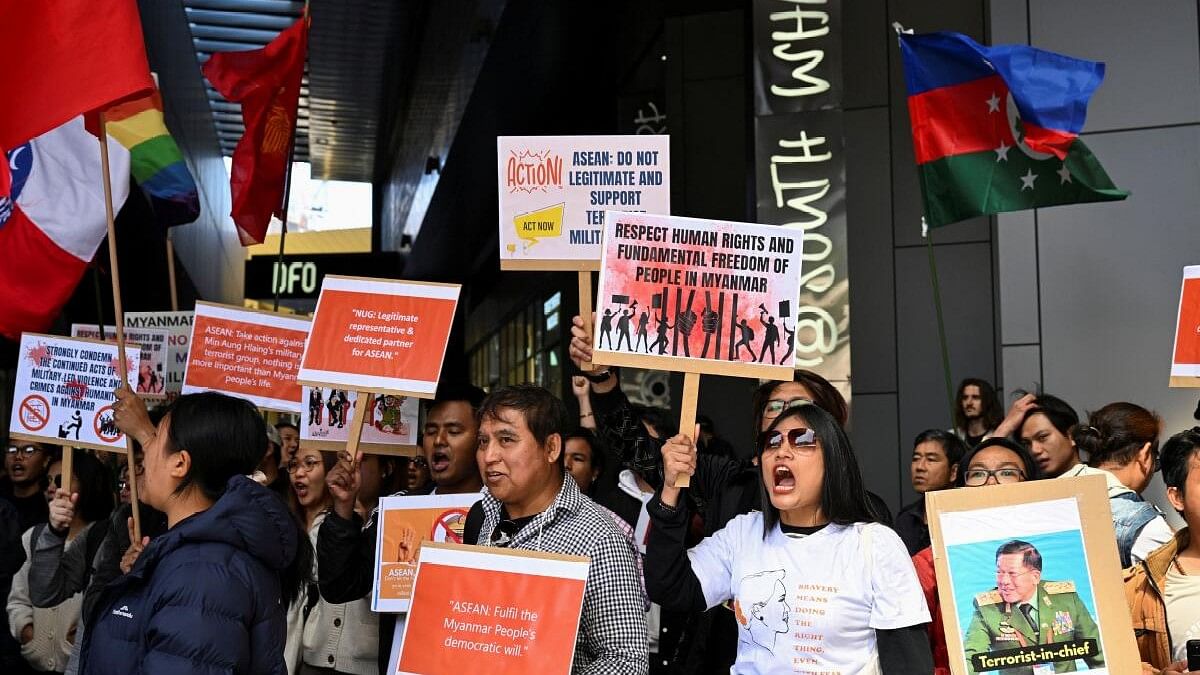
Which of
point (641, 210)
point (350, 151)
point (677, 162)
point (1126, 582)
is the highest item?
point (350, 151)

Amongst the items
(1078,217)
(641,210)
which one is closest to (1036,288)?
(1078,217)

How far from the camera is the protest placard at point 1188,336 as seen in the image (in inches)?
201

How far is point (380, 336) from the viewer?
5172 millimetres

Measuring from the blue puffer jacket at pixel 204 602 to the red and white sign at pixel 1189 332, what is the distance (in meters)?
3.55

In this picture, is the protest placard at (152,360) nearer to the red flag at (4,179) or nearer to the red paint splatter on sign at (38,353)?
the red paint splatter on sign at (38,353)

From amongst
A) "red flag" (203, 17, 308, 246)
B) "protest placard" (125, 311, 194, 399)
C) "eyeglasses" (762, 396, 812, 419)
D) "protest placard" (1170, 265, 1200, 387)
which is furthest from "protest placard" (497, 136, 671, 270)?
"protest placard" (125, 311, 194, 399)

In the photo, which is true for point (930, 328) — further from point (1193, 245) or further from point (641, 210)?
point (641, 210)

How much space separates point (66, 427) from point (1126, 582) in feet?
16.3

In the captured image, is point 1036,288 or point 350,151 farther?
point 350,151

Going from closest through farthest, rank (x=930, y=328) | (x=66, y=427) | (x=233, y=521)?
(x=233, y=521), (x=66, y=427), (x=930, y=328)

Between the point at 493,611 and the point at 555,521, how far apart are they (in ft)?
1.29

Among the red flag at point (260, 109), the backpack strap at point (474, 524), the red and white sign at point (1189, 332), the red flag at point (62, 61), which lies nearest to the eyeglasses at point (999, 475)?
the red and white sign at point (1189, 332)

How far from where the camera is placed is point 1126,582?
4098 millimetres

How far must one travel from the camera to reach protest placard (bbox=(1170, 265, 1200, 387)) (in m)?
5.11
